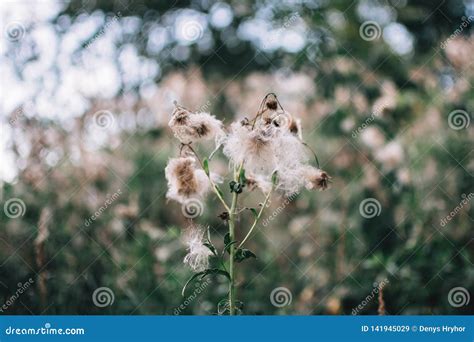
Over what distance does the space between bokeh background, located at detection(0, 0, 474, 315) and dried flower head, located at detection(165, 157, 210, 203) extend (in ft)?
2.67

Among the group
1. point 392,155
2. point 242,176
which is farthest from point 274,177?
point 392,155

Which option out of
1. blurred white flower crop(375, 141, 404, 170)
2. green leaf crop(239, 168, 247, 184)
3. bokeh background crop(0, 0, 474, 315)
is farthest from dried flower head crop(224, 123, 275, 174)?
blurred white flower crop(375, 141, 404, 170)

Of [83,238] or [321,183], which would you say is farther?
[83,238]

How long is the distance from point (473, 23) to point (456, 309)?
1.33 metres

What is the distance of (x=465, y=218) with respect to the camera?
7.58 ft

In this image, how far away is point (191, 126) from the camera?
4.21ft

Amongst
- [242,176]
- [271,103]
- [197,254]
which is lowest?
[197,254]

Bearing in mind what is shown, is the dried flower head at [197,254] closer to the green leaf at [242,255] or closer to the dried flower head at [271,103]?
the green leaf at [242,255]

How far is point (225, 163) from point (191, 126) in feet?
4.86

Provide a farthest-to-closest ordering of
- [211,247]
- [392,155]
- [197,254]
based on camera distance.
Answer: [392,155]
[197,254]
[211,247]

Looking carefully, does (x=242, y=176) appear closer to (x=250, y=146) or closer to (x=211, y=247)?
(x=250, y=146)
